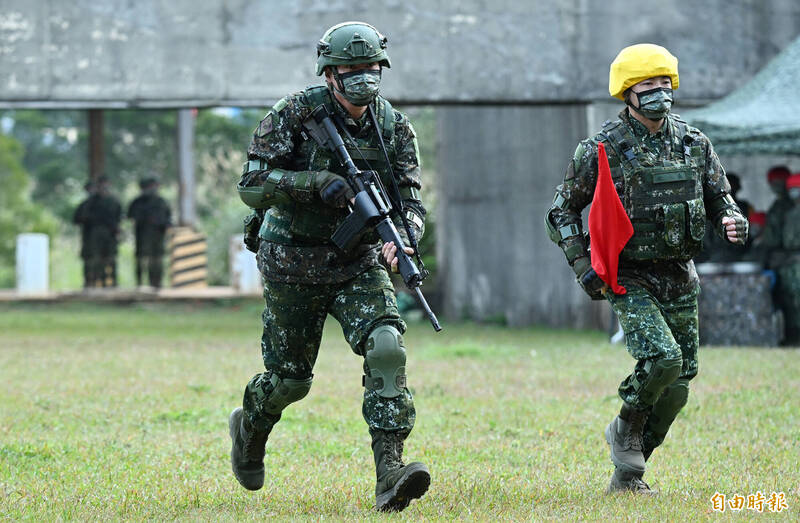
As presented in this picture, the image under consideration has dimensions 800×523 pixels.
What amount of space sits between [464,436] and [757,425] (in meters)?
1.94

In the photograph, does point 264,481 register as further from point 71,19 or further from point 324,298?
point 71,19

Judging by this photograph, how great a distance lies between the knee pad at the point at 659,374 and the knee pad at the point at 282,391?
153 centimetres

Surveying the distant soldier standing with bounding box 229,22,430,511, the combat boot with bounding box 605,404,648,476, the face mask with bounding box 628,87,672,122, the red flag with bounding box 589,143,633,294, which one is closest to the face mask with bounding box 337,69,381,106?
the distant soldier standing with bounding box 229,22,430,511

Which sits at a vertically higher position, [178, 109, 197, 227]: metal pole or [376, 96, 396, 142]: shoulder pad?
[178, 109, 197, 227]: metal pole

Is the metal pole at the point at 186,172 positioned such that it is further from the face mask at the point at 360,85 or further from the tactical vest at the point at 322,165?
the face mask at the point at 360,85

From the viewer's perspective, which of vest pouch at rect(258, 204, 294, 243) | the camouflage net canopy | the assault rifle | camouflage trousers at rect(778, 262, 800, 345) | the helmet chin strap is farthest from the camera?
camouflage trousers at rect(778, 262, 800, 345)

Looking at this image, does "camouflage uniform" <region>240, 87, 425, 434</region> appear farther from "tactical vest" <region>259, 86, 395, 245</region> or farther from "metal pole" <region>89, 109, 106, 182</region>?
"metal pole" <region>89, 109, 106, 182</region>

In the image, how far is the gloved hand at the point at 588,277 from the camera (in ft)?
19.9

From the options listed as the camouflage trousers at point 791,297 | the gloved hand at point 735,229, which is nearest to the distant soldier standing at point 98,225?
the camouflage trousers at point 791,297

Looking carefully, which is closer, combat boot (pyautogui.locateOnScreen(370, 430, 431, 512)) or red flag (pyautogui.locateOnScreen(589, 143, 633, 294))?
combat boot (pyautogui.locateOnScreen(370, 430, 431, 512))

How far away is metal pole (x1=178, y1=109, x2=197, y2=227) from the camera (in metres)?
27.7

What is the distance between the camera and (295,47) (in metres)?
16.3

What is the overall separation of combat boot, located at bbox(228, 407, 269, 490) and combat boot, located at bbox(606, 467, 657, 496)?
1.64 metres

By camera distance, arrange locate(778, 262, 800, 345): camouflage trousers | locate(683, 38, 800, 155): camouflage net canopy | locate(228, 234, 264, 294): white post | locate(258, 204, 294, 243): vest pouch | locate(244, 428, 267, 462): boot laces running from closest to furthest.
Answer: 1. locate(258, 204, 294, 243): vest pouch
2. locate(244, 428, 267, 462): boot laces
3. locate(683, 38, 800, 155): camouflage net canopy
4. locate(778, 262, 800, 345): camouflage trousers
5. locate(228, 234, 264, 294): white post
